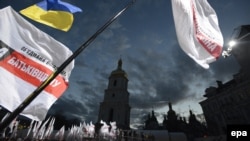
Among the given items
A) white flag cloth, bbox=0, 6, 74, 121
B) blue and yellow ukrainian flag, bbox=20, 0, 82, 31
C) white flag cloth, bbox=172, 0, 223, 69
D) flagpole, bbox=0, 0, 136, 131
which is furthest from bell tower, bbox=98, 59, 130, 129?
flagpole, bbox=0, 0, 136, 131

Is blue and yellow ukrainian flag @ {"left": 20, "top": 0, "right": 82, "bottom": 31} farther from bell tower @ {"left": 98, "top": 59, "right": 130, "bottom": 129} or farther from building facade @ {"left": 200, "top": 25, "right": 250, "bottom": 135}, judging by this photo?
bell tower @ {"left": 98, "top": 59, "right": 130, "bottom": 129}

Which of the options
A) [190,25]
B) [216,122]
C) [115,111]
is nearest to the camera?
[190,25]

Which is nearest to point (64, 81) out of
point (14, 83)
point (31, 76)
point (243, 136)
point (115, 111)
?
point (31, 76)

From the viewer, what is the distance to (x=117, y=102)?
2121 inches

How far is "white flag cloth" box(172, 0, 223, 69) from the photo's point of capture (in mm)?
4184

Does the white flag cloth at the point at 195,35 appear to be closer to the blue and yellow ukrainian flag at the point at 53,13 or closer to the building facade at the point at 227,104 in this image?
the blue and yellow ukrainian flag at the point at 53,13

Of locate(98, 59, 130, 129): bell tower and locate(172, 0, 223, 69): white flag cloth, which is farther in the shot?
locate(98, 59, 130, 129): bell tower

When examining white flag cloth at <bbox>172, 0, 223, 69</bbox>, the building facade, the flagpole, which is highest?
the building facade

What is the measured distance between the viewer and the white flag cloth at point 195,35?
13.7 ft

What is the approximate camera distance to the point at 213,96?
4859 centimetres

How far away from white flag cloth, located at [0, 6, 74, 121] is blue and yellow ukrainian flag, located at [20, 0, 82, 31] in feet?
0.89

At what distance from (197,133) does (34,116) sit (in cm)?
7170

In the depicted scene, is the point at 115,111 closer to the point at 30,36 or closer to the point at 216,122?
the point at 216,122

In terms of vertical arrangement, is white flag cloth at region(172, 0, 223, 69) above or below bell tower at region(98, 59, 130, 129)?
below
